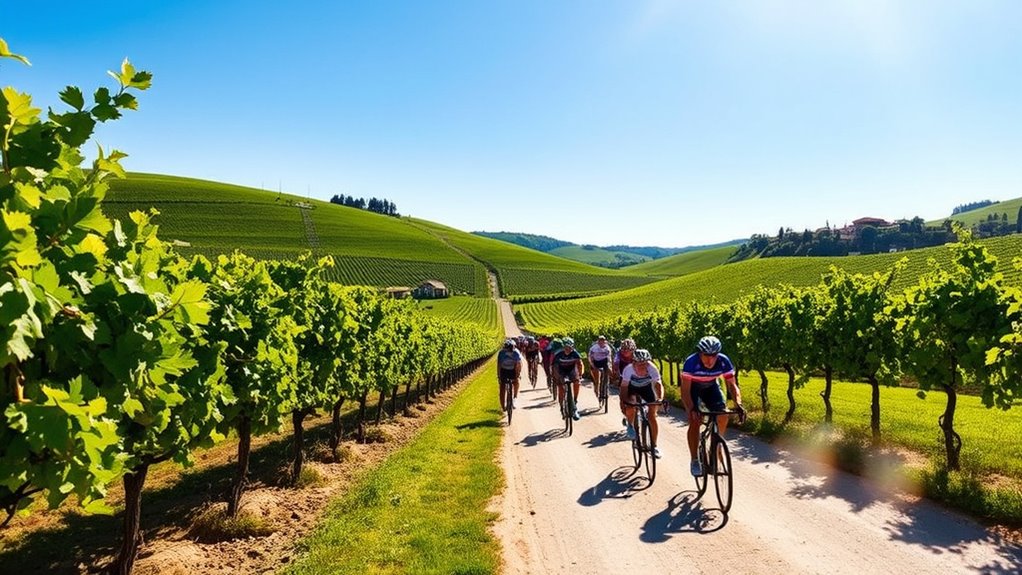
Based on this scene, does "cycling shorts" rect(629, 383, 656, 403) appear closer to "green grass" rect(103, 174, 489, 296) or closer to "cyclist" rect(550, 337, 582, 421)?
"cyclist" rect(550, 337, 582, 421)

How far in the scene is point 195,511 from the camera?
1129 centimetres

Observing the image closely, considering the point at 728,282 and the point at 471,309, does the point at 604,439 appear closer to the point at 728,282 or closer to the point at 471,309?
the point at 728,282

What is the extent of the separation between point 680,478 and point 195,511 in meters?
10.2

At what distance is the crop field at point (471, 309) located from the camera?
100m

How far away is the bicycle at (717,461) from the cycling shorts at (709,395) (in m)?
0.24

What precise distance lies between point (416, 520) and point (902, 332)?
12174 millimetres

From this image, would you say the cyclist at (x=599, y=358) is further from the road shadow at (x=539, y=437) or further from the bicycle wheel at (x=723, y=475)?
the bicycle wheel at (x=723, y=475)

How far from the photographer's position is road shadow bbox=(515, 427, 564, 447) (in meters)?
16.5

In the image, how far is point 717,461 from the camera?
9.54 metres

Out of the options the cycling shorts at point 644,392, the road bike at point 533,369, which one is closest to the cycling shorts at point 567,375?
the cycling shorts at point 644,392

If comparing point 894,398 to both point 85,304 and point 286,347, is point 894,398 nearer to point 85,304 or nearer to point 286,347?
point 286,347

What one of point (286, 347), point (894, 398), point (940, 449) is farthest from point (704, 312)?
point (286, 347)

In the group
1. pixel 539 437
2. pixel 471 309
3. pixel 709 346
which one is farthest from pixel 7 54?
pixel 471 309

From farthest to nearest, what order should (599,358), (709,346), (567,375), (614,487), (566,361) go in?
(599,358), (566,361), (567,375), (614,487), (709,346)
